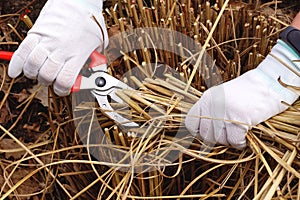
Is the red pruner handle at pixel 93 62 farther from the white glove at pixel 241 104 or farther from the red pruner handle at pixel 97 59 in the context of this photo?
the white glove at pixel 241 104

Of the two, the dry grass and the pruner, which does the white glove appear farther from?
the pruner

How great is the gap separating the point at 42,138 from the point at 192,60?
59 cm

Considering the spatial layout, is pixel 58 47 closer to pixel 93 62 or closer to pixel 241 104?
pixel 93 62

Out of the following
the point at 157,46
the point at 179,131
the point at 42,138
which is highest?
the point at 157,46

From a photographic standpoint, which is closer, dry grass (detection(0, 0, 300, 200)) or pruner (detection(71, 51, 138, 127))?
dry grass (detection(0, 0, 300, 200))

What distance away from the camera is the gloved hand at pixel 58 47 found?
1.44 metres

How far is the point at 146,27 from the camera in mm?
1606

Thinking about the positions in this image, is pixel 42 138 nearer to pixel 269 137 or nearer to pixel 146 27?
pixel 146 27

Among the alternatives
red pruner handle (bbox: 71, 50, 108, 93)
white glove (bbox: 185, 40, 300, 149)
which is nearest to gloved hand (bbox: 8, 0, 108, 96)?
red pruner handle (bbox: 71, 50, 108, 93)

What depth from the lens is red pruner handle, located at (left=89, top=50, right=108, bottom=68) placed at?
1455 mm

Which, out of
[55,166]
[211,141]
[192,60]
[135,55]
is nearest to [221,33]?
[192,60]

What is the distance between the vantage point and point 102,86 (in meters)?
1.43

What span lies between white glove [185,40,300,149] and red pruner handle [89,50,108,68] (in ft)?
0.96

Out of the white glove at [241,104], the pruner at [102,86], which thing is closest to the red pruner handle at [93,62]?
the pruner at [102,86]
